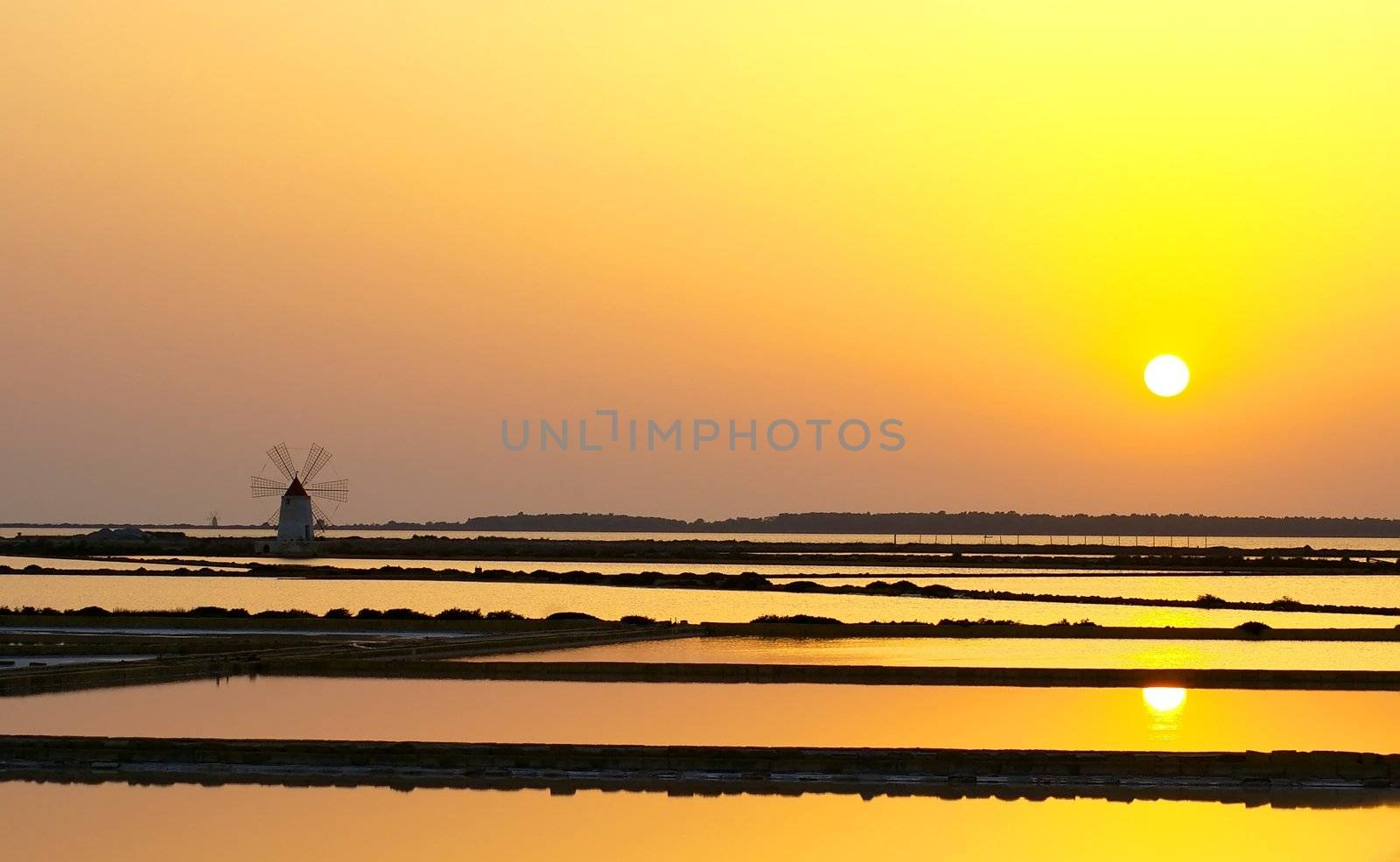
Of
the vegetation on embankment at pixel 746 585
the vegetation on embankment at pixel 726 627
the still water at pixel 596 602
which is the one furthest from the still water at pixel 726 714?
the vegetation on embankment at pixel 746 585

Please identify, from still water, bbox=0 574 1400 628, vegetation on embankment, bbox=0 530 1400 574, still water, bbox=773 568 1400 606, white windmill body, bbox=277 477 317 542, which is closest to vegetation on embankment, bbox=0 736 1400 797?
still water, bbox=0 574 1400 628

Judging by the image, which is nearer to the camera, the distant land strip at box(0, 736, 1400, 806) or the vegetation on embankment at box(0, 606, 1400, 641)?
the distant land strip at box(0, 736, 1400, 806)

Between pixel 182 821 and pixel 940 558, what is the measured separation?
51.0m

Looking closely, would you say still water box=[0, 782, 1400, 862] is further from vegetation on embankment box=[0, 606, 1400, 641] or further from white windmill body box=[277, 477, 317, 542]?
white windmill body box=[277, 477, 317, 542]

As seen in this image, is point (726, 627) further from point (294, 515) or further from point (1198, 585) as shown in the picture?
point (294, 515)

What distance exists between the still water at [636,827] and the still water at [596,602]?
52.0 ft

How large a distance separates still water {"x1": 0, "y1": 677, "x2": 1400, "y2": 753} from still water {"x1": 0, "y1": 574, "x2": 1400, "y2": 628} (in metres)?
10.4

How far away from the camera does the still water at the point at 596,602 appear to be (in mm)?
27156

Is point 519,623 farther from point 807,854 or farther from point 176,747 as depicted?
point 807,854

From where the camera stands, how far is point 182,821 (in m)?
9.47

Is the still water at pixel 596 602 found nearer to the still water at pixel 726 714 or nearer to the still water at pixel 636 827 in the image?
the still water at pixel 726 714

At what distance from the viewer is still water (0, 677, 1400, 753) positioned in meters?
12.5

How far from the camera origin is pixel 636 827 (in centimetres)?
947

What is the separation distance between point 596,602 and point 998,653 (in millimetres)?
13478
